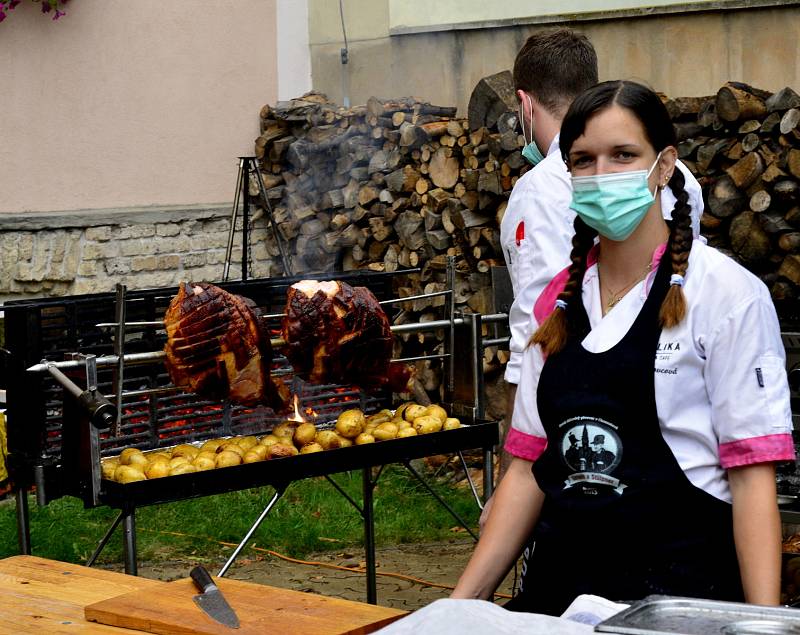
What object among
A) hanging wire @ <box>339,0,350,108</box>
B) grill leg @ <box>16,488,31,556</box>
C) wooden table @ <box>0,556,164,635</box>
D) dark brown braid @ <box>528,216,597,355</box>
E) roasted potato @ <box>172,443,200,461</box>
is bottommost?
grill leg @ <box>16,488,31,556</box>

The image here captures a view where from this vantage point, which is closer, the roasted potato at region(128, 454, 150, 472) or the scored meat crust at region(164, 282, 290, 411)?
the roasted potato at region(128, 454, 150, 472)

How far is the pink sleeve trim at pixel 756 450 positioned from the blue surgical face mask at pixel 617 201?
0.50m

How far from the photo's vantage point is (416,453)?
4.48 m

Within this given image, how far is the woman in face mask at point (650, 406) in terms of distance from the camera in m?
2.36

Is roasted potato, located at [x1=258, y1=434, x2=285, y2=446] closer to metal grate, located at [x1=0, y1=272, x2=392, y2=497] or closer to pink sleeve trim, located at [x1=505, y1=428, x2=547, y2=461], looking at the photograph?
metal grate, located at [x1=0, y1=272, x2=392, y2=497]

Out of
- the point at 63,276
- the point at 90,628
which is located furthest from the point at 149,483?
the point at 63,276

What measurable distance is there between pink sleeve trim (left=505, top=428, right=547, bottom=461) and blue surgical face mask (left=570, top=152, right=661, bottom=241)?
19.1 inches

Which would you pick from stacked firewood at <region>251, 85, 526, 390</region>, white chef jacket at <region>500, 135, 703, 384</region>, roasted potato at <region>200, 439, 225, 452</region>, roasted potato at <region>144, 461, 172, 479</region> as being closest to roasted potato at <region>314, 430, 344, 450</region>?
roasted potato at <region>200, 439, 225, 452</region>

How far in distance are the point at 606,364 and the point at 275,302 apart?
2947 millimetres

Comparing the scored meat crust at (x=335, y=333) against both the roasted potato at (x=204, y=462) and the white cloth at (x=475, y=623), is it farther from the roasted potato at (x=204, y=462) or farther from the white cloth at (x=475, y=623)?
the white cloth at (x=475, y=623)

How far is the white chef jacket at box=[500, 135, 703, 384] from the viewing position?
375 centimetres

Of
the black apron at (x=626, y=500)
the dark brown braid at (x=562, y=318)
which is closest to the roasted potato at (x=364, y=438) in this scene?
the dark brown braid at (x=562, y=318)

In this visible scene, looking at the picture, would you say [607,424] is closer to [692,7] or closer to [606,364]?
[606,364]

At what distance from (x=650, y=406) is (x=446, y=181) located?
5484 millimetres
